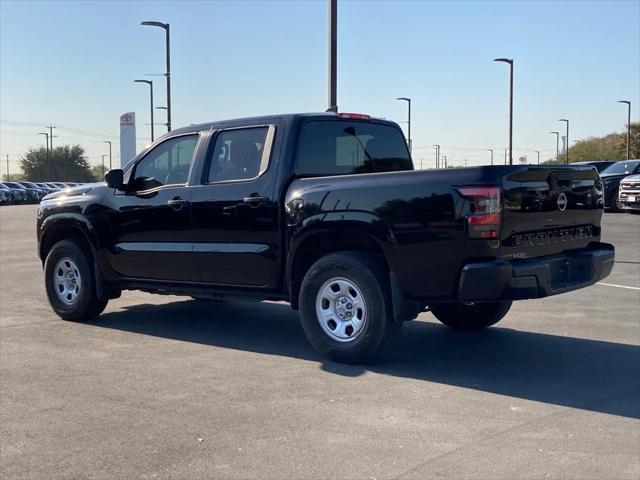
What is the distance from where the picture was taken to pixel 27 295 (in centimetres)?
1030

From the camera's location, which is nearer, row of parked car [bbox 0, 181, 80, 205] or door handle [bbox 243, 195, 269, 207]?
door handle [bbox 243, 195, 269, 207]

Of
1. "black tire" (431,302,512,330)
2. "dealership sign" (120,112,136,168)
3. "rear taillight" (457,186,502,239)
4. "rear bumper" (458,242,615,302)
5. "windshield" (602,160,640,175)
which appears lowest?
"black tire" (431,302,512,330)

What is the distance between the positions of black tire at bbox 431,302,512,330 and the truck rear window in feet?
4.82

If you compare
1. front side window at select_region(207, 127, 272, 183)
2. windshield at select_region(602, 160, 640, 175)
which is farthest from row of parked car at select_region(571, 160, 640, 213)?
front side window at select_region(207, 127, 272, 183)

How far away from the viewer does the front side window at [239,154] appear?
23.1 ft

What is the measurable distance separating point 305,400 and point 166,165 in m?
3.36

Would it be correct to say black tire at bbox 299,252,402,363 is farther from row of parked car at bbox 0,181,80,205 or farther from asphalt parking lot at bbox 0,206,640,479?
row of parked car at bbox 0,181,80,205

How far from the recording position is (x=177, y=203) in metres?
7.45

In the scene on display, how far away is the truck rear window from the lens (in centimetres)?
698

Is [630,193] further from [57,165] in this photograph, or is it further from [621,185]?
[57,165]

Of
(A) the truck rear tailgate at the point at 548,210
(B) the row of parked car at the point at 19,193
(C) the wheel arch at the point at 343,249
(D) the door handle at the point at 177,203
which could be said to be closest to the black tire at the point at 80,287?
(D) the door handle at the point at 177,203

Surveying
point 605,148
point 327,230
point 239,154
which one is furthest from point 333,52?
point 605,148

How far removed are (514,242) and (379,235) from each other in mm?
1017

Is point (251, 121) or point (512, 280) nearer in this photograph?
point (512, 280)
